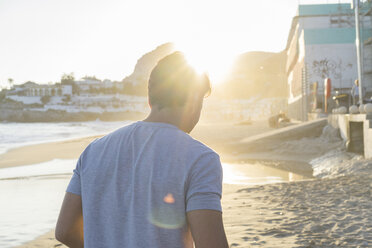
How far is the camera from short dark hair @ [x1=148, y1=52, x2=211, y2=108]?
4.36 ft

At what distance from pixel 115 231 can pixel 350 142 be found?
10986 millimetres

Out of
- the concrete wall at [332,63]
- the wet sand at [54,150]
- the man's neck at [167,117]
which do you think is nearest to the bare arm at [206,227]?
the man's neck at [167,117]

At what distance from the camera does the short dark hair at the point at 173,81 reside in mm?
1329

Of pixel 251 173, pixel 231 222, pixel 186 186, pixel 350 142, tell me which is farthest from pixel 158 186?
pixel 350 142

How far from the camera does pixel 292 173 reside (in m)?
9.09

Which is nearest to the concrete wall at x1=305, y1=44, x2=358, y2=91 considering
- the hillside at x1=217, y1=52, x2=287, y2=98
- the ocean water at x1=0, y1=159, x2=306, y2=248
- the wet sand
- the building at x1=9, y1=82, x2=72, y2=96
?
the wet sand

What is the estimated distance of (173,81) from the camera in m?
1.33

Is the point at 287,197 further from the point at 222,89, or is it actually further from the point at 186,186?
the point at 222,89

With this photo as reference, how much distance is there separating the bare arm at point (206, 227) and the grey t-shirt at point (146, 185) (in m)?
0.02

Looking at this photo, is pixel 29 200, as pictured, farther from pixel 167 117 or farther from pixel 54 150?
pixel 54 150

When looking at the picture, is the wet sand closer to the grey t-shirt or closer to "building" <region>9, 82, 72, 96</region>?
the grey t-shirt

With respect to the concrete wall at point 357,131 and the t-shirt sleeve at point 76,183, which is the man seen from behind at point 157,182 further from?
the concrete wall at point 357,131

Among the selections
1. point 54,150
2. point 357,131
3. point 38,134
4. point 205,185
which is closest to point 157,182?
point 205,185

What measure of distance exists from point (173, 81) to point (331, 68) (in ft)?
105
